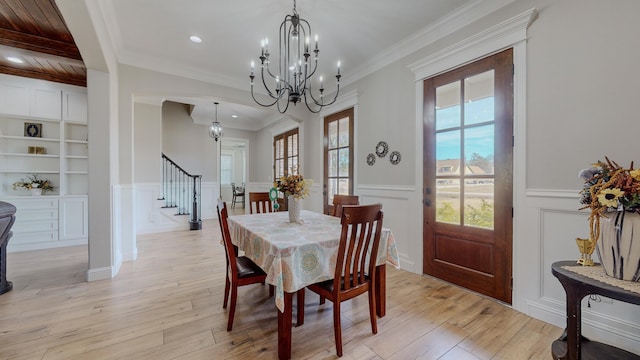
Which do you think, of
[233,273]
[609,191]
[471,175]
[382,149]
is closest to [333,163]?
[382,149]

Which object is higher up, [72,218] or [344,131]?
[344,131]

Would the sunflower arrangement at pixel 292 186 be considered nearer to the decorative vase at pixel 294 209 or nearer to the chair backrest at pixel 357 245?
the decorative vase at pixel 294 209

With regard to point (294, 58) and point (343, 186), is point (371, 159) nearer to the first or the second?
point (343, 186)

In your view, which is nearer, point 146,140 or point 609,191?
point 609,191

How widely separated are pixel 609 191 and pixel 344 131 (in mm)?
3115

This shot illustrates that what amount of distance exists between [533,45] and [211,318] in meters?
3.47

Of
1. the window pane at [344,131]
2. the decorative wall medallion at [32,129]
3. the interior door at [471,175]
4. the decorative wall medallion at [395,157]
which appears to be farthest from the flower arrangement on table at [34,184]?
the interior door at [471,175]

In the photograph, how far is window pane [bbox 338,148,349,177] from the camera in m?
3.99

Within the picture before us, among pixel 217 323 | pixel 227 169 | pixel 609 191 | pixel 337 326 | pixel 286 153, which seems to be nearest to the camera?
pixel 609 191

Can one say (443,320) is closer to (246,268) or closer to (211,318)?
(246,268)

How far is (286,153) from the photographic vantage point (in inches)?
238

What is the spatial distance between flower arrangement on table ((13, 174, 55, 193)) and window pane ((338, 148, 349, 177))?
479 centimetres

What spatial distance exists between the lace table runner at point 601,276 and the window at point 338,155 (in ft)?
8.87

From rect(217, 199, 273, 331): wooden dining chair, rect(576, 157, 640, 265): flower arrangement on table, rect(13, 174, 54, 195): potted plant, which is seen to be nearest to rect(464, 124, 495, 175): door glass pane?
rect(576, 157, 640, 265): flower arrangement on table
